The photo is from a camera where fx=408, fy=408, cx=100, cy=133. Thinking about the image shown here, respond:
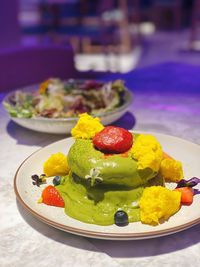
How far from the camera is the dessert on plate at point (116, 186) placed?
773 mm

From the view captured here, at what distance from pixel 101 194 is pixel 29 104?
27.8 inches

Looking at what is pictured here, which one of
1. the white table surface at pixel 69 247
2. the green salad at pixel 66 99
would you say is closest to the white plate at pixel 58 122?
the green salad at pixel 66 99

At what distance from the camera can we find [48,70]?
7.59ft

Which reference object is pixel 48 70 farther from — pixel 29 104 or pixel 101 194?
pixel 101 194

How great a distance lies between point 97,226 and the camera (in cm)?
77

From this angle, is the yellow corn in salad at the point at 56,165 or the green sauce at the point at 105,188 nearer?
the green sauce at the point at 105,188

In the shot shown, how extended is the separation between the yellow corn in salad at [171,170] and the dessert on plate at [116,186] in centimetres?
3

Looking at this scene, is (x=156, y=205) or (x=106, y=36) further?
(x=106, y=36)

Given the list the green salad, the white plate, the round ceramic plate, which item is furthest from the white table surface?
the green salad

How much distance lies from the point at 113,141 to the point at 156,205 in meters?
0.16

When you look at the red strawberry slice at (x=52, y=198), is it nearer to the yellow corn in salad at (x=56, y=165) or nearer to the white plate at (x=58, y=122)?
the yellow corn in salad at (x=56, y=165)

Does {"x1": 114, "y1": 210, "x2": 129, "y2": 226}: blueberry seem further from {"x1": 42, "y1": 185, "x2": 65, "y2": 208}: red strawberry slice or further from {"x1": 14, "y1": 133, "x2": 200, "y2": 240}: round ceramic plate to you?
{"x1": 42, "y1": 185, "x2": 65, "y2": 208}: red strawberry slice

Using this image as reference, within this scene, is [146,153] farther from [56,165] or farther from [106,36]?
[106,36]

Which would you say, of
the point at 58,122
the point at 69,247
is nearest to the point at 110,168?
the point at 69,247
